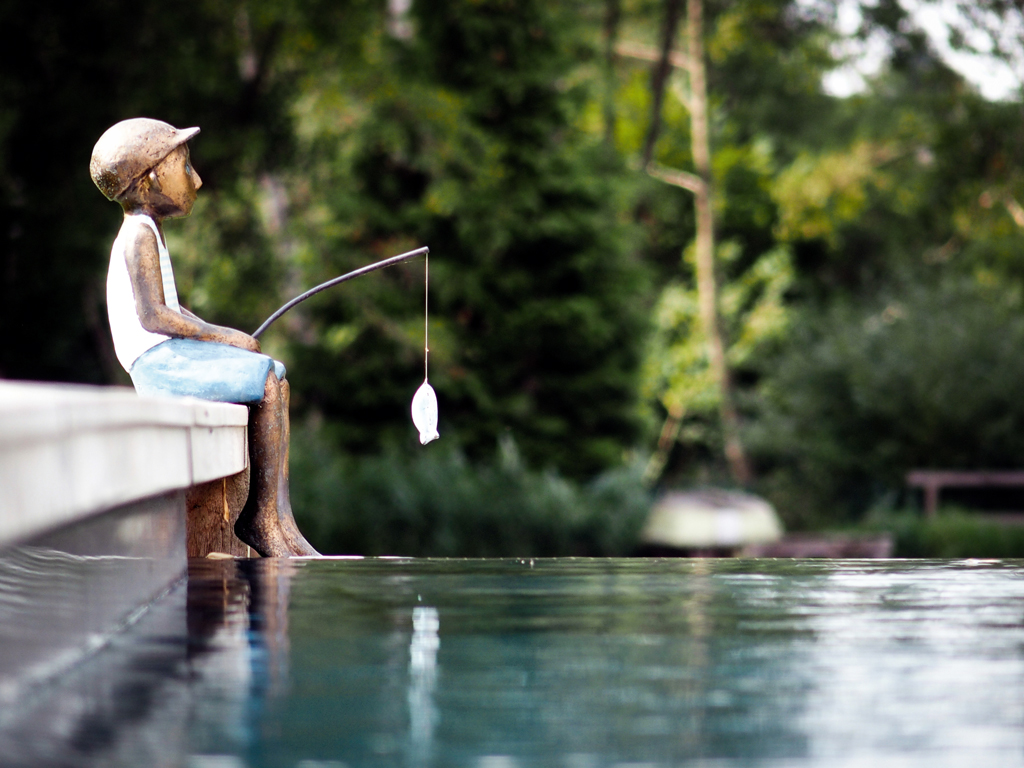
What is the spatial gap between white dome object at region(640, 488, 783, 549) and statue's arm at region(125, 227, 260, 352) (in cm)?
1263

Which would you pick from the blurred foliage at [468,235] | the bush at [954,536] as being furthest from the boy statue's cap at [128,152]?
the bush at [954,536]

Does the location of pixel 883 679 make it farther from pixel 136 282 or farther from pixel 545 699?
pixel 136 282

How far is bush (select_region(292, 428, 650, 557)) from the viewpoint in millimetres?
15008

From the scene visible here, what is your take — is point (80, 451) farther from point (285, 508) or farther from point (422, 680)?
point (285, 508)

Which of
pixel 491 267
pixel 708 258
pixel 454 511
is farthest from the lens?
pixel 708 258

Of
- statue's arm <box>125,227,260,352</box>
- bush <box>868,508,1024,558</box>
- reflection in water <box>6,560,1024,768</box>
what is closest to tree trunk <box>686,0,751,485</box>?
bush <box>868,508,1024,558</box>

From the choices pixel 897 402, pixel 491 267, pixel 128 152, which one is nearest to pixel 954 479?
pixel 897 402

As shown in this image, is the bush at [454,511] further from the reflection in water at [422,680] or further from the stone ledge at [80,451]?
the reflection in water at [422,680]

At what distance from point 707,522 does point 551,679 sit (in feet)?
55.6

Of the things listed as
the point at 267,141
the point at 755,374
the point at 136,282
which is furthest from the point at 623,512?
the point at 755,374

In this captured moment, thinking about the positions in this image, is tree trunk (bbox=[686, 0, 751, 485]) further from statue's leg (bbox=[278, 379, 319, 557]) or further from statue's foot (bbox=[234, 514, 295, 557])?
statue's foot (bbox=[234, 514, 295, 557])

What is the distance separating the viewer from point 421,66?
65.0 feet

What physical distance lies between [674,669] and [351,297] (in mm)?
17005

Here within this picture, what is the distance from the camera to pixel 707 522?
Result: 1881 centimetres
